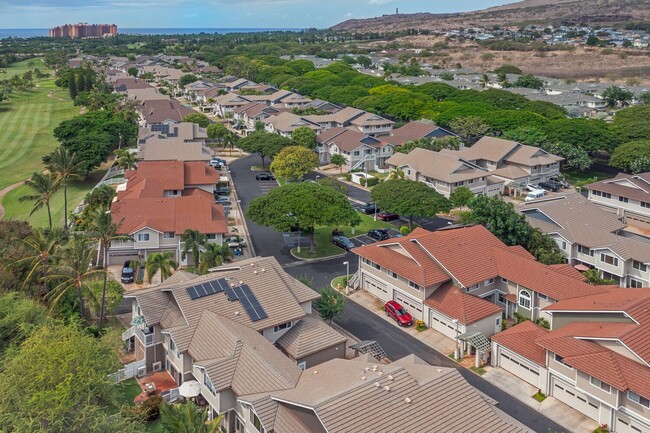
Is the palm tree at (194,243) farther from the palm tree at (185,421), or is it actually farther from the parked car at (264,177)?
the parked car at (264,177)

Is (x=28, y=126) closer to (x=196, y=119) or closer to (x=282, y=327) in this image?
(x=196, y=119)

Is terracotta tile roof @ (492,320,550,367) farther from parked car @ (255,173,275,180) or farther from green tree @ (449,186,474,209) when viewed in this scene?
parked car @ (255,173,275,180)

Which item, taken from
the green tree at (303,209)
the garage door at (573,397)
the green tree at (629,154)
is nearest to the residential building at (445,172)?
the green tree at (629,154)

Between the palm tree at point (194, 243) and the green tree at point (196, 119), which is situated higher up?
the green tree at point (196, 119)

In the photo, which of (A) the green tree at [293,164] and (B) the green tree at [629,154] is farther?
(B) the green tree at [629,154]

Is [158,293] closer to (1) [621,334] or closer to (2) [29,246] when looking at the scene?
(2) [29,246]
